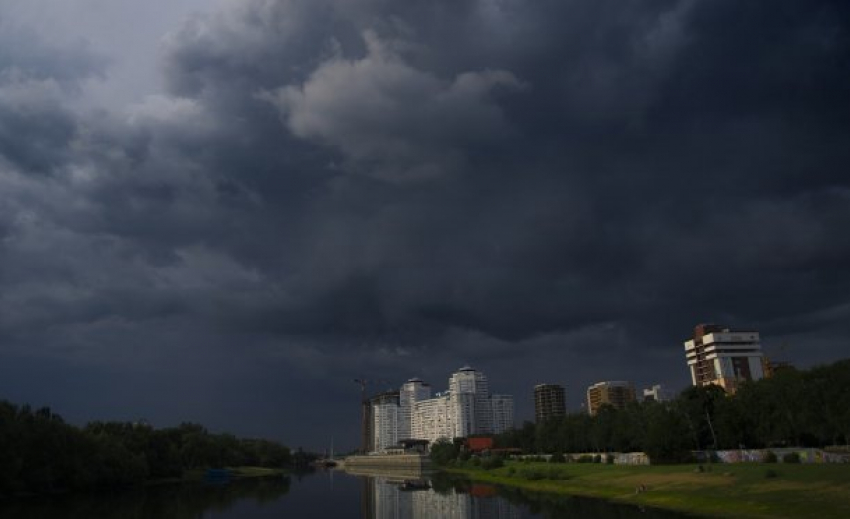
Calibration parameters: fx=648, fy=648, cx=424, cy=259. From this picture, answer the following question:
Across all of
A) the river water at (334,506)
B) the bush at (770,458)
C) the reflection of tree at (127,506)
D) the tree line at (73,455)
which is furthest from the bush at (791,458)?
the tree line at (73,455)

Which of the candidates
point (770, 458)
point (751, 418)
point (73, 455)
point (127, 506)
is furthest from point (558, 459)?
A: point (73, 455)

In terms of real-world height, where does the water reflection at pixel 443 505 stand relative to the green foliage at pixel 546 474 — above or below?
below

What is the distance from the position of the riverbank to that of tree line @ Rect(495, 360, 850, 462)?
24.4 feet

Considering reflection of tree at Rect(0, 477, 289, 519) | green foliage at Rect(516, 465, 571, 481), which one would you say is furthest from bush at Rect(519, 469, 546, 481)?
reflection of tree at Rect(0, 477, 289, 519)

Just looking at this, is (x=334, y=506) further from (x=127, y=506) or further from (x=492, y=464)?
(x=492, y=464)

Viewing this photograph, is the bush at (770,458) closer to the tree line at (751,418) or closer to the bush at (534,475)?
the tree line at (751,418)

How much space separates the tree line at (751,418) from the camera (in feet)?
267

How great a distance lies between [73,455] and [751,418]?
351ft

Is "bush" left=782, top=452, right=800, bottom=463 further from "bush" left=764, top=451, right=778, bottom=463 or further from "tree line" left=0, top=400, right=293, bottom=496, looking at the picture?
"tree line" left=0, top=400, right=293, bottom=496

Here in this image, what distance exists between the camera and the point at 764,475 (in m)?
60.0

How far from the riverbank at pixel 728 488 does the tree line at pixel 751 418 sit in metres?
7.42

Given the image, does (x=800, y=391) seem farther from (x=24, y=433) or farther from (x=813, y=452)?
(x=24, y=433)

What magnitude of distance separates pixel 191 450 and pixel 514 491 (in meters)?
118

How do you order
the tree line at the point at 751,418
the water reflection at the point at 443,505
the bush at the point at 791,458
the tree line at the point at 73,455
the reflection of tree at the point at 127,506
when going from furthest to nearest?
the tree line at the point at 73,455, the tree line at the point at 751,418, the bush at the point at 791,458, the reflection of tree at the point at 127,506, the water reflection at the point at 443,505
